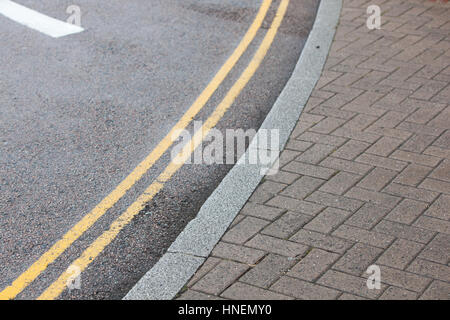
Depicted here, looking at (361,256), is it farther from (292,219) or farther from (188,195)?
(188,195)

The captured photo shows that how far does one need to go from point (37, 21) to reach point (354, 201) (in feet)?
18.7

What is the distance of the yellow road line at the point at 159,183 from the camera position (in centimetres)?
453

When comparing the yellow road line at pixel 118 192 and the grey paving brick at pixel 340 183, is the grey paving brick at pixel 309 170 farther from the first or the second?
the yellow road line at pixel 118 192

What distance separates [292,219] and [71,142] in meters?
A: 2.37

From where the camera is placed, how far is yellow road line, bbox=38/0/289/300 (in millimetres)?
4531

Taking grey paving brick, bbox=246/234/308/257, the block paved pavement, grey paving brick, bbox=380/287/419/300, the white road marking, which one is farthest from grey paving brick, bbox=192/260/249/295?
the white road marking

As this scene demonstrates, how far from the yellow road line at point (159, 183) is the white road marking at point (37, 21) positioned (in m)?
2.52

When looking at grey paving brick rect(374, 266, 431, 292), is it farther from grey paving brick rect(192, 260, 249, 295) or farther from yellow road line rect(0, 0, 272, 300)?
yellow road line rect(0, 0, 272, 300)

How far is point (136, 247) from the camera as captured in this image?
484cm

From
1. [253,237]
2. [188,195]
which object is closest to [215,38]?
[188,195]

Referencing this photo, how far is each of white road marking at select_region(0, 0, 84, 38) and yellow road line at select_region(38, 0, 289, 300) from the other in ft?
8.26

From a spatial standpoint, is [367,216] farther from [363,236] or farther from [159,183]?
[159,183]

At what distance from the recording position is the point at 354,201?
5.25m

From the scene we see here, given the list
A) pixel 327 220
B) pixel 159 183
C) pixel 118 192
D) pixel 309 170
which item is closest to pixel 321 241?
pixel 327 220
